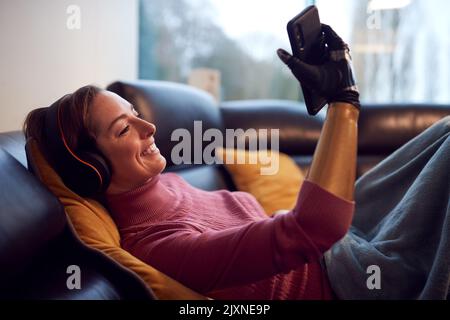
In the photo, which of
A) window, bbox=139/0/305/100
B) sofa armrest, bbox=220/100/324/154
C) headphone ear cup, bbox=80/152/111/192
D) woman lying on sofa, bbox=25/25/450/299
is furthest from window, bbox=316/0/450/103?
headphone ear cup, bbox=80/152/111/192

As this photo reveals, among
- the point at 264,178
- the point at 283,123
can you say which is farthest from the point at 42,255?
the point at 283,123

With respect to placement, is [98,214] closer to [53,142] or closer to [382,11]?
[53,142]

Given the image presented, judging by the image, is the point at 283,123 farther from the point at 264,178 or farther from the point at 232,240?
the point at 232,240

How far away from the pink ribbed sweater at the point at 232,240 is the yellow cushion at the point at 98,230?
2 centimetres

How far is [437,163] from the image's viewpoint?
0.82 meters

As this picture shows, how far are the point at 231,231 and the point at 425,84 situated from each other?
2.01 meters

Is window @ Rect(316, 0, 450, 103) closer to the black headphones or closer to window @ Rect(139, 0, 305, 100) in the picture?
window @ Rect(139, 0, 305, 100)

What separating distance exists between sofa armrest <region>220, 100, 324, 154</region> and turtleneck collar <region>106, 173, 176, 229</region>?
1.01m

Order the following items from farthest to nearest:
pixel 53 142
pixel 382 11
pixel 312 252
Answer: pixel 382 11 < pixel 53 142 < pixel 312 252

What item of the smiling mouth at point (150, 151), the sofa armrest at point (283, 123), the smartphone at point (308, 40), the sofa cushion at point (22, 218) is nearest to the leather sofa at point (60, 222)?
the sofa cushion at point (22, 218)

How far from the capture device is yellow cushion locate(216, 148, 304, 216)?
1.47 meters

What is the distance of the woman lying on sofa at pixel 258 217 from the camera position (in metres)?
0.60

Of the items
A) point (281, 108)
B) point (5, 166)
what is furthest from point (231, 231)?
point (281, 108)

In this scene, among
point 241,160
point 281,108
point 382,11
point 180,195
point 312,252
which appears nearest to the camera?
point 312,252
